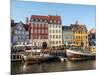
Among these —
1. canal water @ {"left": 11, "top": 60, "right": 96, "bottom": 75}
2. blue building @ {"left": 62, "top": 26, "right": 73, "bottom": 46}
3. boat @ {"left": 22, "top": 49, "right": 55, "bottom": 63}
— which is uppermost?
blue building @ {"left": 62, "top": 26, "right": 73, "bottom": 46}

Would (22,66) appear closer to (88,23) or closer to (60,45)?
(60,45)

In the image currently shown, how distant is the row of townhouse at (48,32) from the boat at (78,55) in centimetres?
11

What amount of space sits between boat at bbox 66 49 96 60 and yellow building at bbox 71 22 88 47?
103mm

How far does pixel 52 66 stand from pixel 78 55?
367 mm

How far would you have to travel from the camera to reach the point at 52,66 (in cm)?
219

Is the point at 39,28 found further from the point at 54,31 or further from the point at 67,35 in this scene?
the point at 67,35

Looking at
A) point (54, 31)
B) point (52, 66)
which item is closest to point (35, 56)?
point (52, 66)

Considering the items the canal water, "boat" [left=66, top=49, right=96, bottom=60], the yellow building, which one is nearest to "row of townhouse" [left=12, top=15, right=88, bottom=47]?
the yellow building

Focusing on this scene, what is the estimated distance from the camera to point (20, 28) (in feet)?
6.82

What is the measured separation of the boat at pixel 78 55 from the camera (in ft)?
7.37

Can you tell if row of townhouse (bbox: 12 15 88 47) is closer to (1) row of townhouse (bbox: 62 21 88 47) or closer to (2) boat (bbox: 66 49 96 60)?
(1) row of townhouse (bbox: 62 21 88 47)

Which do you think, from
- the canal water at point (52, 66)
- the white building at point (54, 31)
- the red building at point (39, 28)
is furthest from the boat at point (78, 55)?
the red building at point (39, 28)

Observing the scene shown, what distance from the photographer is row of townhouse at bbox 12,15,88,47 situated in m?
2.09
